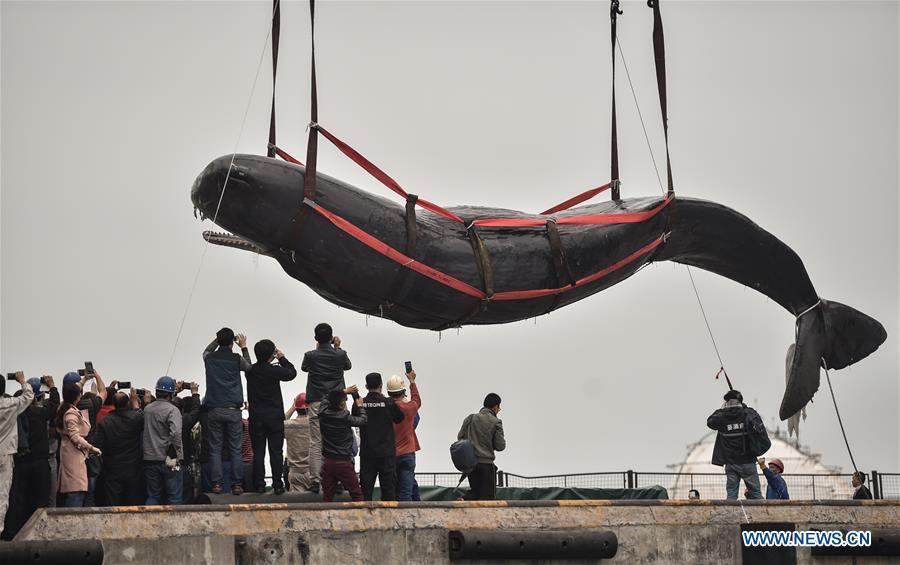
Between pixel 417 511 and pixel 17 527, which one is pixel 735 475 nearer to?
pixel 417 511

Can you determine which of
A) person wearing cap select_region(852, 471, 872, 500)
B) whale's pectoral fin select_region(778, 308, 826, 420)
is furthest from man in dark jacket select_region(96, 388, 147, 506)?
person wearing cap select_region(852, 471, 872, 500)

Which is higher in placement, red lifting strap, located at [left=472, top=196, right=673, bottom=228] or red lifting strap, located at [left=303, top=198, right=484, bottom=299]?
red lifting strap, located at [left=472, top=196, right=673, bottom=228]

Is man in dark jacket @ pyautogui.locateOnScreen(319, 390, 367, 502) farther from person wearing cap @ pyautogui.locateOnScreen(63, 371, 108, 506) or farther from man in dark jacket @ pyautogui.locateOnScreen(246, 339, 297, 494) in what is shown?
person wearing cap @ pyautogui.locateOnScreen(63, 371, 108, 506)

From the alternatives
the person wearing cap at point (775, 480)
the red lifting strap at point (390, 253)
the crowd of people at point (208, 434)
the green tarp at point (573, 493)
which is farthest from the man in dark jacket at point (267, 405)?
the green tarp at point (573, 493)

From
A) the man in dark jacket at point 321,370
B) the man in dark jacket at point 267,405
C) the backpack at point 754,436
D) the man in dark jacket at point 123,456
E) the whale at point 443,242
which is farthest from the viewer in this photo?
the backpack at point 754,436

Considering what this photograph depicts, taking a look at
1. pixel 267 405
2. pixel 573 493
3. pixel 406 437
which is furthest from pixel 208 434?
pixel 573 493

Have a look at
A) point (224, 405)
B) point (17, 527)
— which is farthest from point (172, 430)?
point (17, 527)

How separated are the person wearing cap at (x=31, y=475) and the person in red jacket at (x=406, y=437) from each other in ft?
14.6

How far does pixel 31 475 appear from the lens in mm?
17719

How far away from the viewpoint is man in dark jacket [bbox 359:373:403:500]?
19.0 metres

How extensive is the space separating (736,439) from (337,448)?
622 cm

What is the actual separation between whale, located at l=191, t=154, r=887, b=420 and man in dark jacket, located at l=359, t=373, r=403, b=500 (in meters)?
1.24

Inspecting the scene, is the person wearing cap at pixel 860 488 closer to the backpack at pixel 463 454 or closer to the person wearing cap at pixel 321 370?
the backpack at pixel 463 454

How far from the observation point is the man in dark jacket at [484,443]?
20.7 meters
